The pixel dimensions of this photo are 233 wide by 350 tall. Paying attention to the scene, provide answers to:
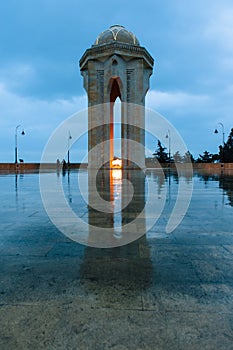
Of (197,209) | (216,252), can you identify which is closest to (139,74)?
(197,209)

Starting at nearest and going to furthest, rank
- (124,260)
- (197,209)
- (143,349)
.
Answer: (143,349), (124,260), (197,209)

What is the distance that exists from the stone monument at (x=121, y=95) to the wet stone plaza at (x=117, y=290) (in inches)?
1377

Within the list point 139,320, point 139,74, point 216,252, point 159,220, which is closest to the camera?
point 139,320

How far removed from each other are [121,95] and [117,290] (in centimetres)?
3828

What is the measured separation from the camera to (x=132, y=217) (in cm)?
603

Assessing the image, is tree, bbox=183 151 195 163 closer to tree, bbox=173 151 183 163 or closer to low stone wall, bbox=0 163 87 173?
tree, bbox=173 151 183 163

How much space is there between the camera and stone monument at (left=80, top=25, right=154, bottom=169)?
126 ft

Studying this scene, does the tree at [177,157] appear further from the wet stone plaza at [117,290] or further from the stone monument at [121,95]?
the wet stone plaza at [117,290]

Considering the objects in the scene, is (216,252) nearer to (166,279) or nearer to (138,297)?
(166,279)

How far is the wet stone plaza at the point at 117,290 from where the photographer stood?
6.22 ft

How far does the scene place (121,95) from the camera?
3897cm

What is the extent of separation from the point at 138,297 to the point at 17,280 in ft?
3.93

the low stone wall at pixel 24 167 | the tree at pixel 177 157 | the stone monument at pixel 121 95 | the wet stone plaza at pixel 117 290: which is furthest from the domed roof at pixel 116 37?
the tree at pixel 177 157

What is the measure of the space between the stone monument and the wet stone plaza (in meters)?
35.0
